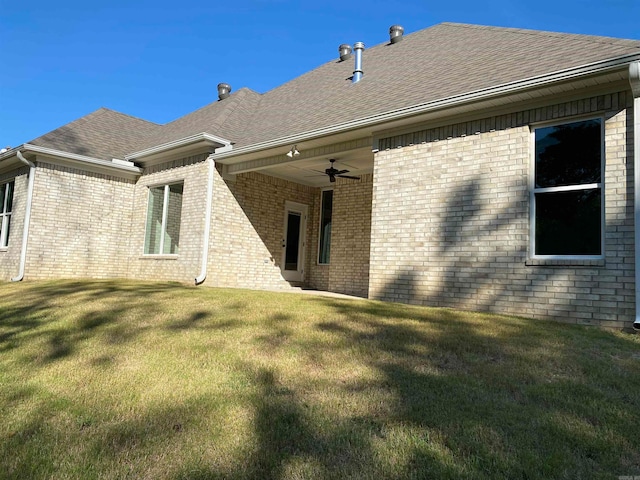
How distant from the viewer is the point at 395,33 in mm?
12359

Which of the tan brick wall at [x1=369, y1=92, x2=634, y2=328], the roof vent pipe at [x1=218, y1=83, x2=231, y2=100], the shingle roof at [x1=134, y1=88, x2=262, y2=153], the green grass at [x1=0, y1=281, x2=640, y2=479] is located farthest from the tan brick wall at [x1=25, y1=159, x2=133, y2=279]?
the tan brick wall at [x1=369, y1=92, x2=634, y2=328]

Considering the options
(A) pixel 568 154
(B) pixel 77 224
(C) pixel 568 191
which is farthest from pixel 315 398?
(B) pixel 77 224

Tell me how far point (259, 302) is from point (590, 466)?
16.8 feet

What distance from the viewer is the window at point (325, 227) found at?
A: 1280cm

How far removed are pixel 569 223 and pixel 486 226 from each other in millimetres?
1058

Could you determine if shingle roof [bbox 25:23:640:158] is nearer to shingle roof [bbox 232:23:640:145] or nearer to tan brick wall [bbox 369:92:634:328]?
shingle roof [bbox 232:23:640:145]

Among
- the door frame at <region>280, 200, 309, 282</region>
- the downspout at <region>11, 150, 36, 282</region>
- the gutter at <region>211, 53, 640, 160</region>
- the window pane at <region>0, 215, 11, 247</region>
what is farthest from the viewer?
the door frame at <region>280, 200, 309, 282</region>

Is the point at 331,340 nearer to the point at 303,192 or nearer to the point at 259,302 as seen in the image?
the point at 259,302

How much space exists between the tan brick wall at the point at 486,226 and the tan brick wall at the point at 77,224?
25.4ft

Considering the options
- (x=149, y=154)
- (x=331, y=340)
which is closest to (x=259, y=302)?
(x=331, y=340)

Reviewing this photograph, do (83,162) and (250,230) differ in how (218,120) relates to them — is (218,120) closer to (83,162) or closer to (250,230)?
(250,230)

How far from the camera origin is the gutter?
550cm

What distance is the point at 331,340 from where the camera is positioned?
15.4ft

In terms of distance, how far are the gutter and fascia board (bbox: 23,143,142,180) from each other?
4.78 m
